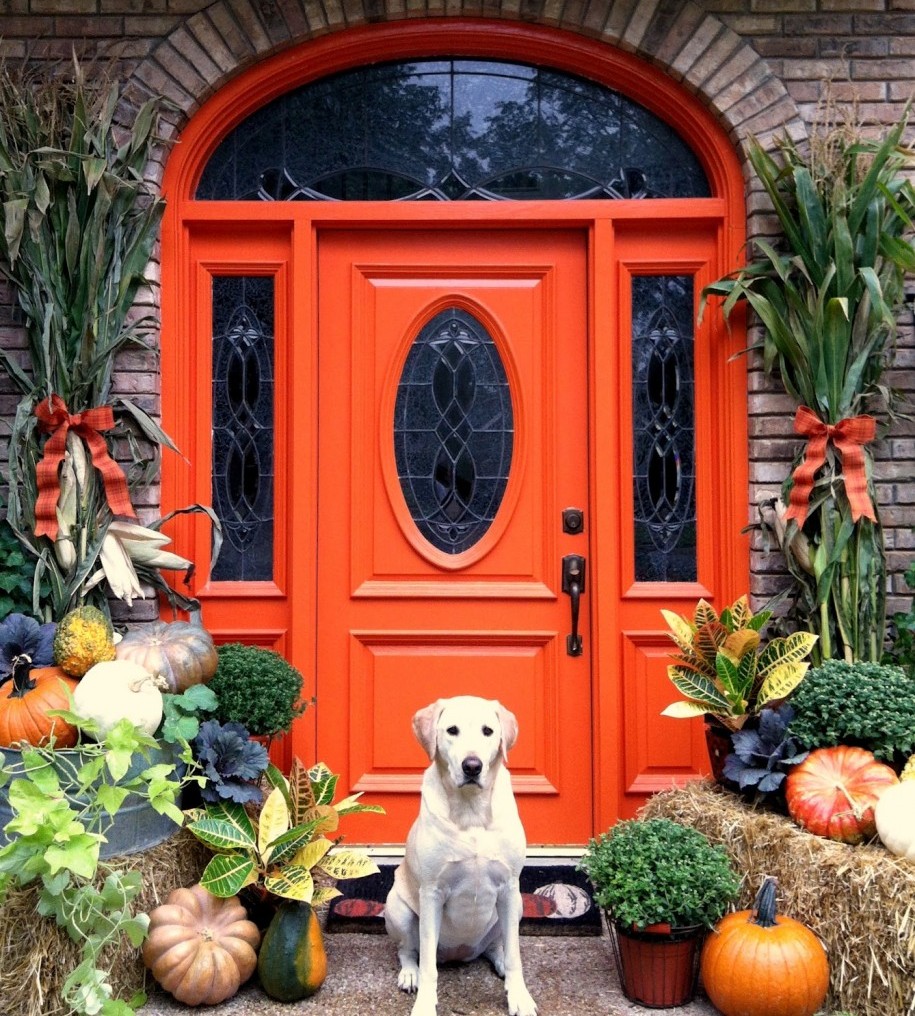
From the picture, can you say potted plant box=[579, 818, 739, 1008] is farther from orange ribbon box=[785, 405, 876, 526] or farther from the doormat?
orange ribbon box=[785, 405, 876, 526]

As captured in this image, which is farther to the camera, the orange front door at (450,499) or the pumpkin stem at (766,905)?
the orange front door at (450,499)

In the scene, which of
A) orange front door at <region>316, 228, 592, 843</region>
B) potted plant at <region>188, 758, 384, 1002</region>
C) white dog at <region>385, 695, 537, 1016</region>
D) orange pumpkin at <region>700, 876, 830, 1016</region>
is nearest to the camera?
orange pumpkin at <region>700, 876, 830, 1016</region>

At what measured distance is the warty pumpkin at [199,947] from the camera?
2.91 m

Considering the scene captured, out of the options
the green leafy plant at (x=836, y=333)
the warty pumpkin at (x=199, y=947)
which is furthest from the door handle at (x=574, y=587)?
the warty pumpkin at (x=199, y=947)

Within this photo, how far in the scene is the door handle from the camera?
4.18 m

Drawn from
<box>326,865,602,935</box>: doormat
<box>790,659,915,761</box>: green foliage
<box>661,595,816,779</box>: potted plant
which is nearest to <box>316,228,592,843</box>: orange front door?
<box>326,865,602,935</box>: doormat

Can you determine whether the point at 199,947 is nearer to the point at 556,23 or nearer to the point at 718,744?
the point at 718,744

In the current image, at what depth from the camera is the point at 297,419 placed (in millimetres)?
4164

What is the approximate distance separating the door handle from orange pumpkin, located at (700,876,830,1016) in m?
1.45

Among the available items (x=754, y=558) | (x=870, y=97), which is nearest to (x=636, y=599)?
(x=754, y=558)

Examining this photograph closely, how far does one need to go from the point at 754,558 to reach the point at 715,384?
764 millimetres

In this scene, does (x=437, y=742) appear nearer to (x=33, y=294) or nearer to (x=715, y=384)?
(x=715, y=384)

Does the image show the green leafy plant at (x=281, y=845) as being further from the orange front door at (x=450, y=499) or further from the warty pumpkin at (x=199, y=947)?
the orange front door at (x=450, y=499)

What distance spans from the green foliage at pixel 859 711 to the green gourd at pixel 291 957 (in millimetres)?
1737
